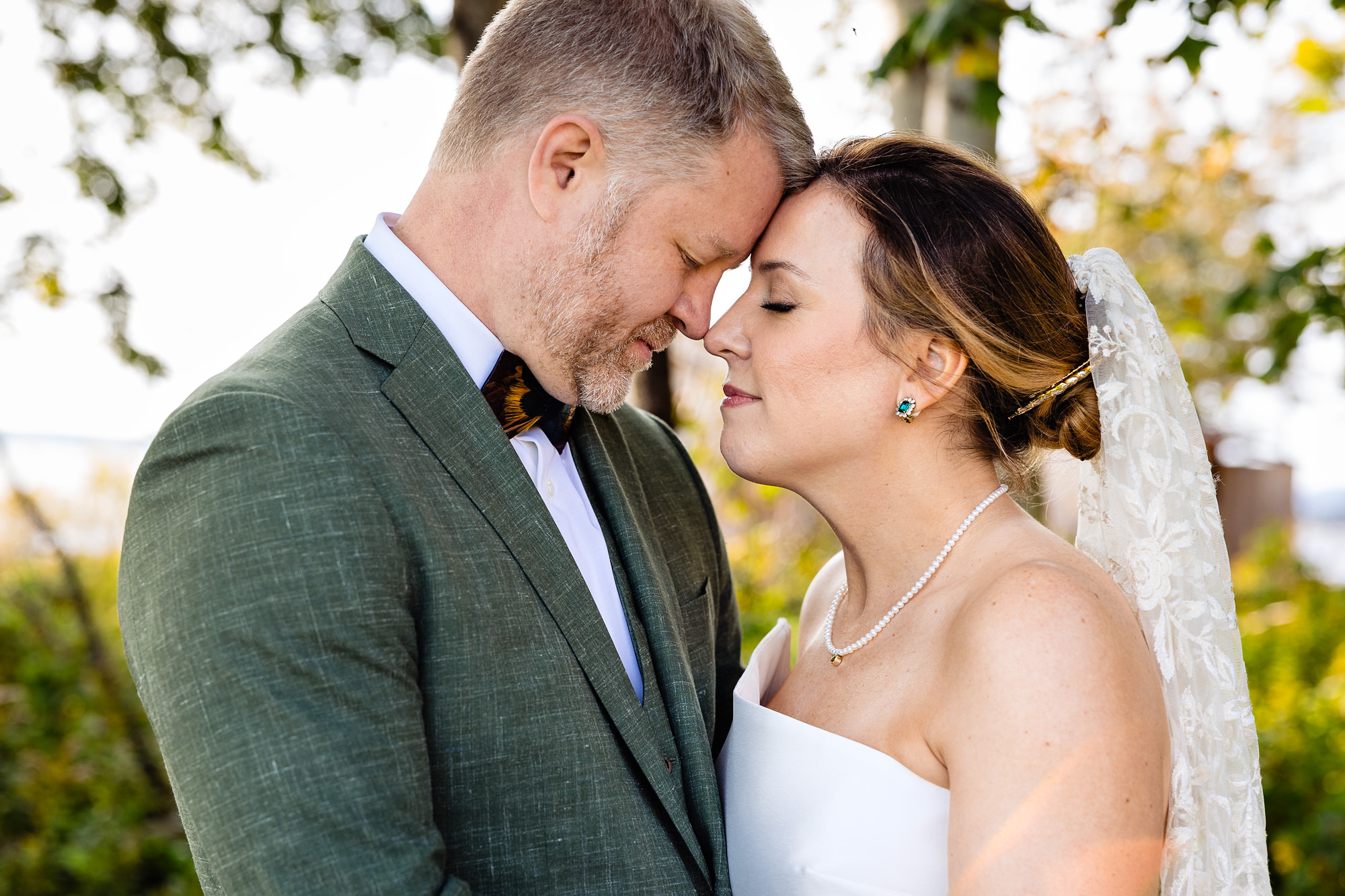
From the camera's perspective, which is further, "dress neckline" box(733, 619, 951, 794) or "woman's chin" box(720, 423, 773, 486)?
"woman's chin" box(720, 423, 773, 486)

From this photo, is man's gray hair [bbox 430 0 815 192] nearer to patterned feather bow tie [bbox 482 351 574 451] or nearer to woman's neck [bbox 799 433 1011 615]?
patterned feather bow tie [bbox 482 351 574 451]

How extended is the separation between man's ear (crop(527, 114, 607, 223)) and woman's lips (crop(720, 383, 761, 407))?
53 centimetres

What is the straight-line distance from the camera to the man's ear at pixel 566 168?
5.90ft

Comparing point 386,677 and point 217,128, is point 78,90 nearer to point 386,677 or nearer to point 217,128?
point 217,128

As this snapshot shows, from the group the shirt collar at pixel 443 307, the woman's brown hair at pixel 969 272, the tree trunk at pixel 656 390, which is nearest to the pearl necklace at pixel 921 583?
the woman's brown hair at pixel 969 272

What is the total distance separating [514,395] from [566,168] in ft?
1.39

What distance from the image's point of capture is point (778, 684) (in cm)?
243

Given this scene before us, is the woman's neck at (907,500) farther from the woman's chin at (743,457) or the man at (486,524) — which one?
the man at (486,524)

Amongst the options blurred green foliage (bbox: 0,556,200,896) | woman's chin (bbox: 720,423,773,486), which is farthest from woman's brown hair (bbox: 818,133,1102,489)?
blurred green foliage (bbox: 0,556,200,896)

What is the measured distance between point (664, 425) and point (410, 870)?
4.51 feet

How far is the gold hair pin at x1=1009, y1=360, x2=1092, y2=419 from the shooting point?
6.90 feet

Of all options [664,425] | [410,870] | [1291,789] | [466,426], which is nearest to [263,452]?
[466,426]

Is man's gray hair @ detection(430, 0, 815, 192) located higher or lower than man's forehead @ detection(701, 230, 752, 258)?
higher

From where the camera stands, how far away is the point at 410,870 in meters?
1.29
